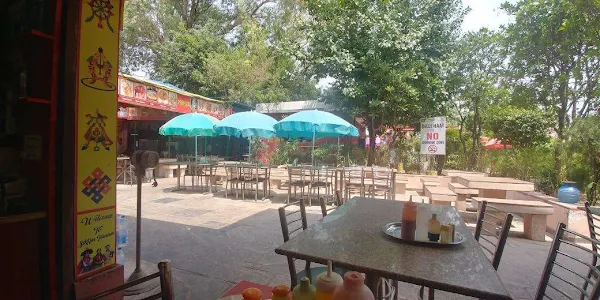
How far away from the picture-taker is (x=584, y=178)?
303 inches

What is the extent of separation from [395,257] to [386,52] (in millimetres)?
8866

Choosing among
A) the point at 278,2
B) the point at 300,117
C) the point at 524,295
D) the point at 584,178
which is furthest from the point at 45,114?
the point at 278,2

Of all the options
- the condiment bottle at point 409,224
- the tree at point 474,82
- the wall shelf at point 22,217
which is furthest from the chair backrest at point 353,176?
the wall shelf at point 22,217

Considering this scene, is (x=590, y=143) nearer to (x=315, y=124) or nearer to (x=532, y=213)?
(x=532, y=213)

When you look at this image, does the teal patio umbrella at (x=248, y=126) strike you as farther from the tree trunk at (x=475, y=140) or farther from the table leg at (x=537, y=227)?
the tree trunk at (x=475, y=140)

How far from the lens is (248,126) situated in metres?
6.92

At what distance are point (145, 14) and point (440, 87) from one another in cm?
1511

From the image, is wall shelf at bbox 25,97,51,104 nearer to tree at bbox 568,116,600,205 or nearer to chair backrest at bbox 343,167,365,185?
chair backrest at bbox 343,167,365,185

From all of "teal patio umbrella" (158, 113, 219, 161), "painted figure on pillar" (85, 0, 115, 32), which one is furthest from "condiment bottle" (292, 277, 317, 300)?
"teal patio umbrella" (158, 113, 219, 161)

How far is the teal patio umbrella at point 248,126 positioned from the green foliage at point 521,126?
710cm

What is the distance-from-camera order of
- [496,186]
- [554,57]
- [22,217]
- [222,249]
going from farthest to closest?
[554,57], [496,186], [222,249], [22,217]

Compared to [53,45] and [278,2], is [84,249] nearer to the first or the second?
[53,45]

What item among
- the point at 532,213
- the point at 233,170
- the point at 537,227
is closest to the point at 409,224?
the point at 532,213

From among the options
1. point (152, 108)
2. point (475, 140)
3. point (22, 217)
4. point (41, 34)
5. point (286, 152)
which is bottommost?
point (22, 217)
